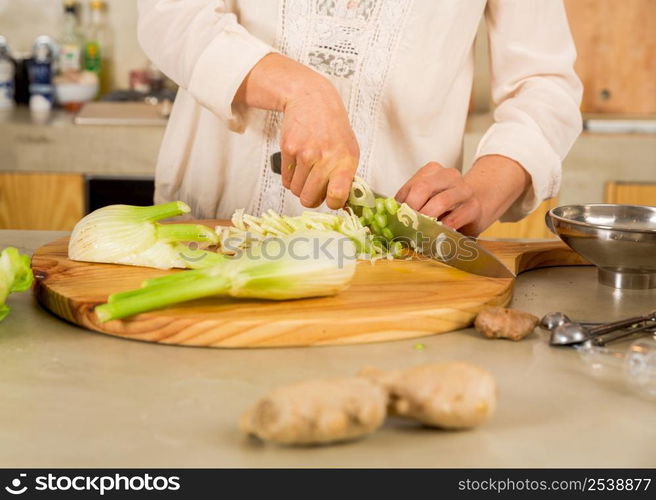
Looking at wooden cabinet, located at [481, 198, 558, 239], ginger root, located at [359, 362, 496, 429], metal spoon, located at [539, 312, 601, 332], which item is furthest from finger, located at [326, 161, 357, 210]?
wooden cabinet, located at [481, 198, 558, 239]

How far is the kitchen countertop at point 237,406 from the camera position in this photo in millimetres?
756

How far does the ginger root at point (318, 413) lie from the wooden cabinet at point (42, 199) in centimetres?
206

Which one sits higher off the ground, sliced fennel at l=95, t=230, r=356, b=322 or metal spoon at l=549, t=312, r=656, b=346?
sliced fennel at l=95, t=230, r=356, b=322

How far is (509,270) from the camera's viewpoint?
1.26m

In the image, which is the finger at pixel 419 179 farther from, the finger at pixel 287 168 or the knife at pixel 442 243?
the finger at pixel 287 168

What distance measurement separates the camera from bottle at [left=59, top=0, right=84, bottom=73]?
10.5 feet

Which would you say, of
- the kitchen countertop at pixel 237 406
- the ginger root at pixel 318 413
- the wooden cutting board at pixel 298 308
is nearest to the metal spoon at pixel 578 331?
the kitchen countertop at pixel 237 406

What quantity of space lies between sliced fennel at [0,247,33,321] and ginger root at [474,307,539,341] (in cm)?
55

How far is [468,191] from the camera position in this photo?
146cm

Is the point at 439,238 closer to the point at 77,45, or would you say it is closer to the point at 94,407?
the point at 94,407

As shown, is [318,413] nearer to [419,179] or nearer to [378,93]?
[419,179]

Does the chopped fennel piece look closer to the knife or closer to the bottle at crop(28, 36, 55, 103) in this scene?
the knife

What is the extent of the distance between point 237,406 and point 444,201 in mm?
656

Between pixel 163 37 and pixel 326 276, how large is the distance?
66cm
